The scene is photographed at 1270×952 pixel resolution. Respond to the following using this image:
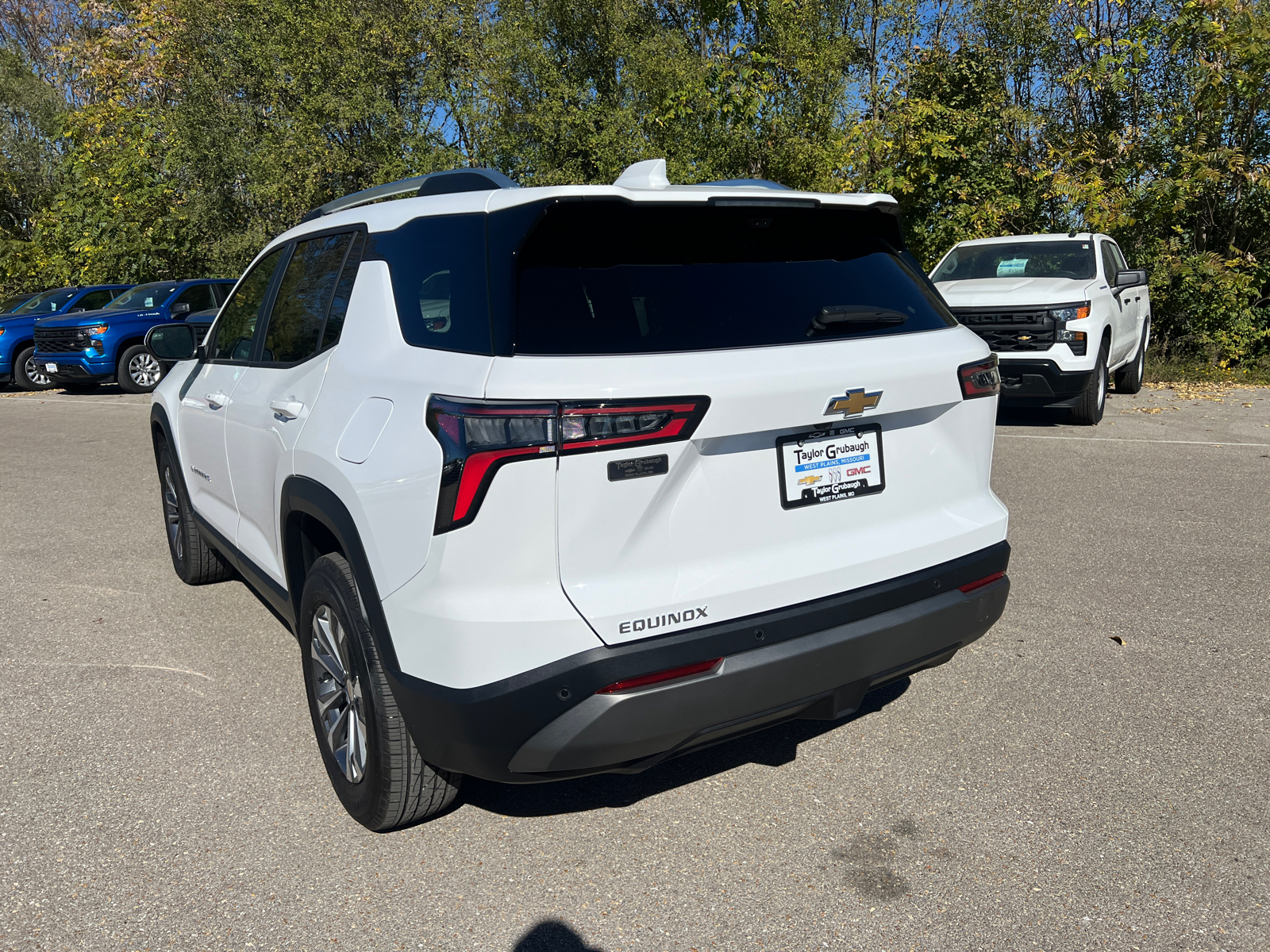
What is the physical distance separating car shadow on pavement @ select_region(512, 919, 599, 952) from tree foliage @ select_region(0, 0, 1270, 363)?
571 inches

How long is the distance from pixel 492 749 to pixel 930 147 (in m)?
15.5

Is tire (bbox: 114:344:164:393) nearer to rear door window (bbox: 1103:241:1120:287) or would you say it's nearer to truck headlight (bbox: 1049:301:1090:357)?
truck headlight (bbox: 1049:301:1090:357)

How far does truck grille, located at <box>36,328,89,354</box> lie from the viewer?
16.6 meters

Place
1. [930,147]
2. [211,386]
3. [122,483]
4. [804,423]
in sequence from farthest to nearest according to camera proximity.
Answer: [930,147] → [122,483] → [211,386] → [804,423]

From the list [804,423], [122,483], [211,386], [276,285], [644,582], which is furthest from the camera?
[122,483]

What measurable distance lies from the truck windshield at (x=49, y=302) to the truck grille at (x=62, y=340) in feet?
4.50

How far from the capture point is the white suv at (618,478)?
2.34 metres

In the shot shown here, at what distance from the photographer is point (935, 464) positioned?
2.95 m

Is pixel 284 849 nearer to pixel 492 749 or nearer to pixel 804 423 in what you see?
pixel 492 749

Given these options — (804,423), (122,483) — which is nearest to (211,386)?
(804,423)

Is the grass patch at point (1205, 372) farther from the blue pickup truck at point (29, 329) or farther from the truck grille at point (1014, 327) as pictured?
the blue pickup truck at point (29, 329)

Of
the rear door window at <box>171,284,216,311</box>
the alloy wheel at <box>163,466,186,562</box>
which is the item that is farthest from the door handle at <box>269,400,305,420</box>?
the rear door window at <box>171,284,216,311</box>

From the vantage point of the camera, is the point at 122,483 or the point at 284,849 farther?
the point at 122,483

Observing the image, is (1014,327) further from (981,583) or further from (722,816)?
(722,816)
